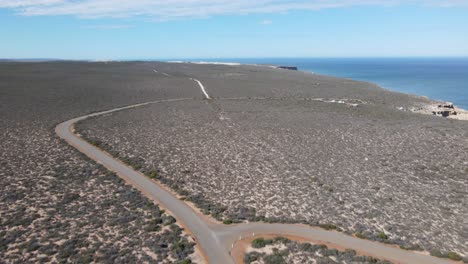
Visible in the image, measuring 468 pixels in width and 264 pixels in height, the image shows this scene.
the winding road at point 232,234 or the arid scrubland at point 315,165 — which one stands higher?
the arid scrubland at point 315,165

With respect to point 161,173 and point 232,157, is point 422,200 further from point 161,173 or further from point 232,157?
point 161,173

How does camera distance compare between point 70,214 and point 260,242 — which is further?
point 70,214

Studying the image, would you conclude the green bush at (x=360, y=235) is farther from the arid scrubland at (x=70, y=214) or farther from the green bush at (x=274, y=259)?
the arid scrubland at (x=70, y=214)

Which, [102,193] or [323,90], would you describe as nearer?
[102,193]

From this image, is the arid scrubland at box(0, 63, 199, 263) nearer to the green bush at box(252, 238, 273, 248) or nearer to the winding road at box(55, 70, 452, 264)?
the winding road at box(55, 70, 452, 264)

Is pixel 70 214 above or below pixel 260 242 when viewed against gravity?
above

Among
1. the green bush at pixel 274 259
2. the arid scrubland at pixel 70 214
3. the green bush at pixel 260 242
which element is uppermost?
the arid scrubland at pixel 70 214

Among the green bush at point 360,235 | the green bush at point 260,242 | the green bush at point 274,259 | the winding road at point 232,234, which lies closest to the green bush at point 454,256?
the winding road at point 232,234

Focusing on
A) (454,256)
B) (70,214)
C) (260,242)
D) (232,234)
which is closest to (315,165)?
(232,234)

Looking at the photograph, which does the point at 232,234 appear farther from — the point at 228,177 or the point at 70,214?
the point at 228,177

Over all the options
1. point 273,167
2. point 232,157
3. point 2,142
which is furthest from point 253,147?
point 2,142

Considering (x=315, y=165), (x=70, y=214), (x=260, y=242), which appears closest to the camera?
(x=260, y=242)
